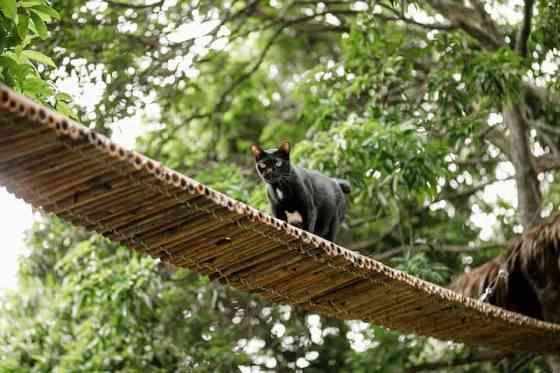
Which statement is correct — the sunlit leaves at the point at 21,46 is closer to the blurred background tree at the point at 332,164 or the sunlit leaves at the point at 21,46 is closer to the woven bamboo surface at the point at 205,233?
the woven bamboo surface at the point at 205,233

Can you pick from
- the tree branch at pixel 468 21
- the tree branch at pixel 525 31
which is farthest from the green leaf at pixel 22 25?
the tree branch at pixel 468 21

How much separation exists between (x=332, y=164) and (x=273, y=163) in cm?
106

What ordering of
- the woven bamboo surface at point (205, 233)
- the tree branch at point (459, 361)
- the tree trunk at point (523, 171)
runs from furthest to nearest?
1. the tree branch at point (459, 361)
2. the tree trunk at point (523, 171)
3. the woven bamboo surface at point (205, 233)

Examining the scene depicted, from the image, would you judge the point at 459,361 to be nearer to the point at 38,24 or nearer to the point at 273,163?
the point at 273,163

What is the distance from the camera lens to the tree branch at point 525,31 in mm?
4754

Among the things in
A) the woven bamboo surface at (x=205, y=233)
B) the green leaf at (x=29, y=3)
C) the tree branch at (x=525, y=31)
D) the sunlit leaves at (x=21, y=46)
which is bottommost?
the woven bamboo surface at (x=205, y=233)

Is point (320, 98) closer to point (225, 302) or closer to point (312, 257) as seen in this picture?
point (225, 302)

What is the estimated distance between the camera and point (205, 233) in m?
2.54

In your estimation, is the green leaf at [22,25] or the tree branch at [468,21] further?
the tree branch at [468,21]

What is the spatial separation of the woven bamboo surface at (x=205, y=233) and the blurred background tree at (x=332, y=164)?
1.10m

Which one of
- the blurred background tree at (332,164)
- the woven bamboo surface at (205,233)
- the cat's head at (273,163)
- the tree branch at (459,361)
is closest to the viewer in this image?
the woven bamboo surface at (205,233)

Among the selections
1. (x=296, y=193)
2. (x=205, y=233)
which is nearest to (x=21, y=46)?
(x=205, y=233)

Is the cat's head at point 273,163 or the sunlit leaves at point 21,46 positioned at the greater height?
the sunlit leaves at point 21,46

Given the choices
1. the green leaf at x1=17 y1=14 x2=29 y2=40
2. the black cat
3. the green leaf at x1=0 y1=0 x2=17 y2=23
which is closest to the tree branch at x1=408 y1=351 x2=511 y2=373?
the black cat
